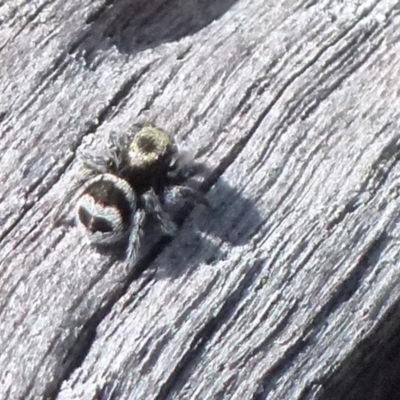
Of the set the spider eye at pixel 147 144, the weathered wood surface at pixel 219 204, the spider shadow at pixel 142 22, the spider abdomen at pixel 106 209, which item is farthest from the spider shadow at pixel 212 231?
the spider shadow at pixel 142 22

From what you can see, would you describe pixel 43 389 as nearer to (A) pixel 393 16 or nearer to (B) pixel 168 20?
(B) pixel 168 20

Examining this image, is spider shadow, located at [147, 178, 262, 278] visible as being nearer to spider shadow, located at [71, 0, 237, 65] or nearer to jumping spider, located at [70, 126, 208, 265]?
jumping spider, located at [70, 126, 208, 265]

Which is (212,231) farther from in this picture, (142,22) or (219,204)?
(142,22)

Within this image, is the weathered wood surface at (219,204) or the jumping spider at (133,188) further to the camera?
the jumping spider at (133,188)

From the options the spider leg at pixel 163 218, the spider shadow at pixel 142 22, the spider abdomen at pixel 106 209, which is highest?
the spider shadow at pixel 142 22

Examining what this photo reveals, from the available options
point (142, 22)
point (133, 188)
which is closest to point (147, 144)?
point (133, 188)

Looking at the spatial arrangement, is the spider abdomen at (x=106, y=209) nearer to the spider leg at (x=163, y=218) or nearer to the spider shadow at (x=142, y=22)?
the spider leg at (x=163, y=218)
